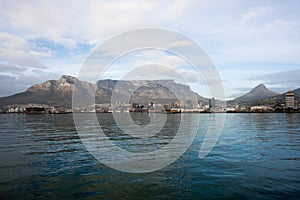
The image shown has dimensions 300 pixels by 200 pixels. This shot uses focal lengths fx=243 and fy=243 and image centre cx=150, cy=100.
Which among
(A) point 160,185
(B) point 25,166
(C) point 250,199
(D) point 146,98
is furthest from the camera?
(D) point 146,98

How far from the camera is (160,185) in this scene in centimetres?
1185

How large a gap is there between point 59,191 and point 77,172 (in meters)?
3.13

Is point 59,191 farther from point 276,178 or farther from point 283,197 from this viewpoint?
point 276,178

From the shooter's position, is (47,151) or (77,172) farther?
(47,151)

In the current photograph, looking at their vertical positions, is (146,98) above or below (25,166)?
above

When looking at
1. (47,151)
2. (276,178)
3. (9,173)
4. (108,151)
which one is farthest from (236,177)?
(47,151)

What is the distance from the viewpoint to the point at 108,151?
2091cm

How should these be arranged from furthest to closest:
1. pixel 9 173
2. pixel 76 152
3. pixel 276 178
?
pixel 76 152, pixel 9 173, pixel 276 178

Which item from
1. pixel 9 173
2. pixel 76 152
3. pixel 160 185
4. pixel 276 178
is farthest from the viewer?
pixel 76 152

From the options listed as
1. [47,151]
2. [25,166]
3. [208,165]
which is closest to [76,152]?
[47,151]

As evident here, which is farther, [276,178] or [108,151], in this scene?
[108,151]

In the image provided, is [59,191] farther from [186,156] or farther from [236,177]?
[186,156]

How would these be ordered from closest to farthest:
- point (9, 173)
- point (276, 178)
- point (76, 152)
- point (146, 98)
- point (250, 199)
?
point (250, 199) < point (276, 178) < point (9, 173) < point (76, 152) < point (146, 98)

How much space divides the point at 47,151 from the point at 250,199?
1724 centimetres
